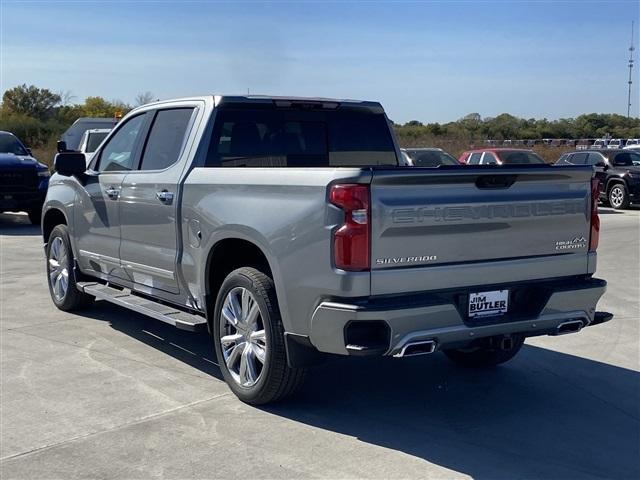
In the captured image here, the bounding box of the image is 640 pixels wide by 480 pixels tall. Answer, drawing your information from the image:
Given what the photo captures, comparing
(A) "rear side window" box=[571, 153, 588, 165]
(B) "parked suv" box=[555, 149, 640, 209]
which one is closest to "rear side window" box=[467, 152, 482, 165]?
(B) "parked suv" box=[555, 149, 640, 209]

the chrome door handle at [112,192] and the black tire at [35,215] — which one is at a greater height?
the chrome door handle at [112,192]

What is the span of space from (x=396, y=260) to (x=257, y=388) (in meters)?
1.38

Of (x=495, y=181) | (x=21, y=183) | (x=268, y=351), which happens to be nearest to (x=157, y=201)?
(x=268, y=351)

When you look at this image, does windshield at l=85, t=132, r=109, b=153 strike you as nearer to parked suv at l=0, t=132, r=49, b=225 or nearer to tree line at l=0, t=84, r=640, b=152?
parked suv at l=0, t=132, r=49, b=225

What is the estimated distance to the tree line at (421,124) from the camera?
38.4m

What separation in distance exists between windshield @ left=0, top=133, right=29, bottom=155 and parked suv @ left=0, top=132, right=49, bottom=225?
61 cm

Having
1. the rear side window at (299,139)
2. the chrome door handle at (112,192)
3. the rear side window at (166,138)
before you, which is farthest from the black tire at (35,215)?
the rear side window at (299,139)

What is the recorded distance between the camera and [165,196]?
19.5 feet

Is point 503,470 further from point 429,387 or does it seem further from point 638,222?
point 638,222

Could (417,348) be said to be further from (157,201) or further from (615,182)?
(615,182)

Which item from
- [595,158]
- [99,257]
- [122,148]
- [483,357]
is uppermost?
[122,148]

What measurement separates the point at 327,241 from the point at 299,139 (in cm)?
217

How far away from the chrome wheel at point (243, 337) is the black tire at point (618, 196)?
1961 centimetres

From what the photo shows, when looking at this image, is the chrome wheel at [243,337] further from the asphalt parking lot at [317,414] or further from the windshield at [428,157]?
the windshield at [428,157]
